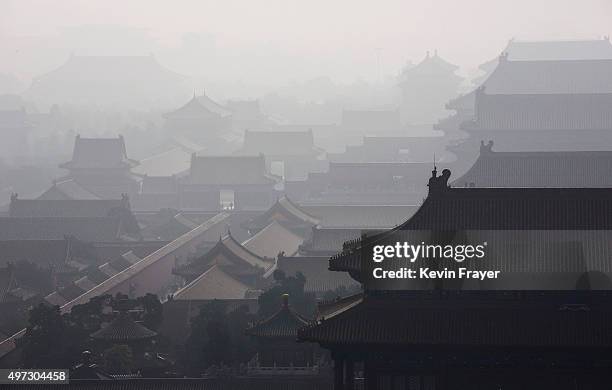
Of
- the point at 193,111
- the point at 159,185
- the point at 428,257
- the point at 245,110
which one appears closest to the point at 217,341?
the point at 428,257

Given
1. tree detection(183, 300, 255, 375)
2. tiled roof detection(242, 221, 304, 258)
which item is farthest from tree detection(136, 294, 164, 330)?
tiled roof detection(242, 221, 304, 258)

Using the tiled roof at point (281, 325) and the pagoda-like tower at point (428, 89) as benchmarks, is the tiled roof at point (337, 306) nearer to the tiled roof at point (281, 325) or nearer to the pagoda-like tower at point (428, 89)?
the tiled roof at point (281, 325)

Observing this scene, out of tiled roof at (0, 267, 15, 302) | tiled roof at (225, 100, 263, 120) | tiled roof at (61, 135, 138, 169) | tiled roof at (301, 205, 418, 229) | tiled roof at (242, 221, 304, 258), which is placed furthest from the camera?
tiled roof at (225, 100, 263, 120)

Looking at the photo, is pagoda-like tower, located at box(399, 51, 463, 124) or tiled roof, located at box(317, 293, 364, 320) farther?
pagoda-like tower, located at box(399, 51, 463, 124)

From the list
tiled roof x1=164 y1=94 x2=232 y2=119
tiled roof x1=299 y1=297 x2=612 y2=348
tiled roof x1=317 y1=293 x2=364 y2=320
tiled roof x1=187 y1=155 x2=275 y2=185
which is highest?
tiled roof x1=164 y1=94 x2=232 y2=119

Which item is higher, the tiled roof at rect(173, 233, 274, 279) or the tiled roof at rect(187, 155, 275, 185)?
the tiled roof at rect(187, 155, 275, 185)

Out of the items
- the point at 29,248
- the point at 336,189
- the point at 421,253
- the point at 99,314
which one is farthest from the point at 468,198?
the point at 336,189

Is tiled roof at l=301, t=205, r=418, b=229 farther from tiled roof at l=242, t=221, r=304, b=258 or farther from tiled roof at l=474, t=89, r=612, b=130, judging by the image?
tiled roof at l=474, t=89, r=612, b=130

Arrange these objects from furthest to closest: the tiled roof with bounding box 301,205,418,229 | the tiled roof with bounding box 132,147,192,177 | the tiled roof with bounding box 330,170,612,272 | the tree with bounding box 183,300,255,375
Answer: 1. the tiled roof with bounding box 132,147,192,177
2. the tiled roof with bounding box 301,205,418,229
3. the tree with bounding box 183,300,255,375
4. the tiled roof with bounding box 330,170,612,272
